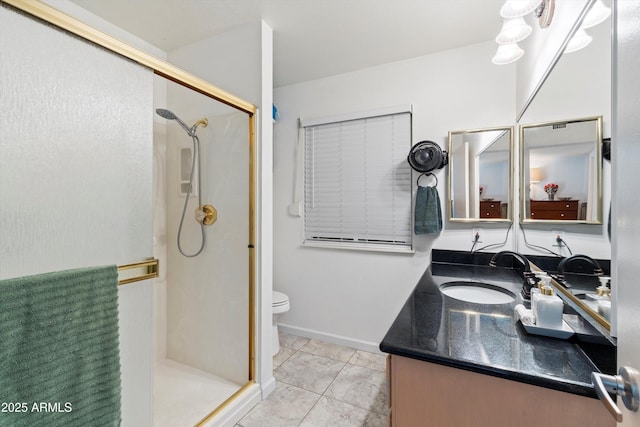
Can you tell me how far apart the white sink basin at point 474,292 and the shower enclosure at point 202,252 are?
3.88 ft

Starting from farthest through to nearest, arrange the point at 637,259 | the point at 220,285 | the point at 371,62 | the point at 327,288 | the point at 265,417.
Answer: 1. the point at 327,288
2. the point at 371,62
3. the point at 220,285
4. the point at 265,417
5. the point at 637,259

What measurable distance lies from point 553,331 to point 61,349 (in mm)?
1499

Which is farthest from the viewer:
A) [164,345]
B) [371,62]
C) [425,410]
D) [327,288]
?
[327,288]

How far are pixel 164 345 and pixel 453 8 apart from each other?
2954 millimetres

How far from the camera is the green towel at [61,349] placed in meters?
0.70

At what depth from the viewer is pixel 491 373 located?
72cm

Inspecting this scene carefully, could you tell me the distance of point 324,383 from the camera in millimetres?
1865

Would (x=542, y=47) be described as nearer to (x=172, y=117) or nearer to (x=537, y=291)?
(x=537, y=291)

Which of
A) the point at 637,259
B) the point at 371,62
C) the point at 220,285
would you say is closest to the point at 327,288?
A: the point at 220,285

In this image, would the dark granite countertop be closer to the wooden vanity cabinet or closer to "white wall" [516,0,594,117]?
the wooden vanity cabinet

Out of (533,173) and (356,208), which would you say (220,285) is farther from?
(533,173)

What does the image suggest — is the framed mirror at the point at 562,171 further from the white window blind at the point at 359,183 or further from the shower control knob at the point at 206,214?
the shower control knob at the point at 206,214

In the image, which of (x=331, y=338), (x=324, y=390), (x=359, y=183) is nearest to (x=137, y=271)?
(x=324, y=390)

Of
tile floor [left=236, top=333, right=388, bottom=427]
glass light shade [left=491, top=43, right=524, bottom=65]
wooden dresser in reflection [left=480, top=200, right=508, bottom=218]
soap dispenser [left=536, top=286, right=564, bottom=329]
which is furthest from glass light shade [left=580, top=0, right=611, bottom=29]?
tile floor [left=236, top=333, right=388, bottom=427]
